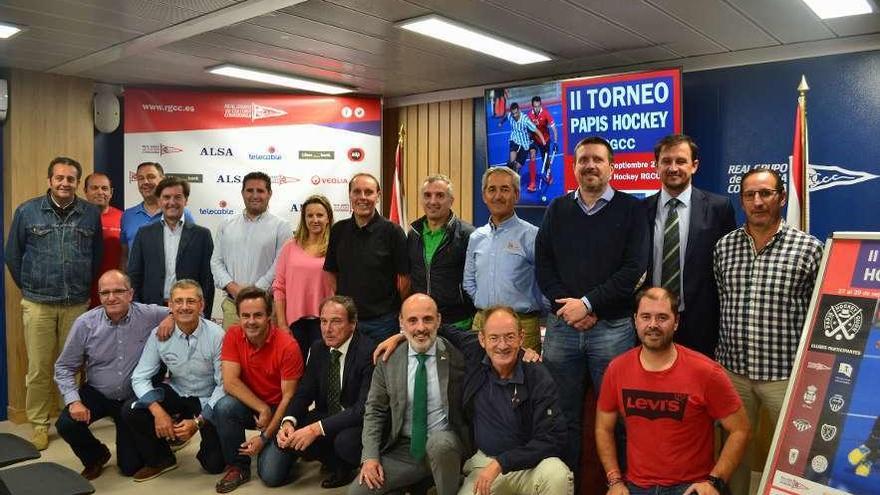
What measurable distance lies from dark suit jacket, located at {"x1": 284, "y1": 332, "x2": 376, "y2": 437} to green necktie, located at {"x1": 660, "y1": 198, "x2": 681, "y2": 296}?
4.81 feet

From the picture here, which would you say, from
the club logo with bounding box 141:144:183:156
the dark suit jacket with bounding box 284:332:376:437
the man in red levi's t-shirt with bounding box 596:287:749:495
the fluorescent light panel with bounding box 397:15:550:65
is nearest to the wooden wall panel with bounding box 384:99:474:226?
the fluorescent light panel with bounding box 397:15:550:65

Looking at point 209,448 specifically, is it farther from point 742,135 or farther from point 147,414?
point 742,135

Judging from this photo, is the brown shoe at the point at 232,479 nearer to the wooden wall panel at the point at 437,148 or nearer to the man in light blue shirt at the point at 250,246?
the man in light blue shirt at the point at 250,246

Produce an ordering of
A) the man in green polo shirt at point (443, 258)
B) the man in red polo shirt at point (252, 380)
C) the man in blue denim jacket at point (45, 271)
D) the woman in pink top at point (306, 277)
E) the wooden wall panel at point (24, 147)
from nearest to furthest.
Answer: the man in green polo shirt at point (443, 258)
the man in red polo shirt at point (252, 380)
the woman in pink top at point (306, 277)
the man in blue denim jacket at point (45, 271)
the wooden wall panel at point (24, 147)

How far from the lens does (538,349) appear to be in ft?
11.4

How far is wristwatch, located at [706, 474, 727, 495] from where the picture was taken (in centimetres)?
256

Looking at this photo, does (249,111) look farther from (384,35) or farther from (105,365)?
(105,365)

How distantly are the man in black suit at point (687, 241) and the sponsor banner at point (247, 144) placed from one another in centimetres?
365

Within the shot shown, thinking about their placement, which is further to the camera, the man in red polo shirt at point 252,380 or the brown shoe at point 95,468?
the brown shoe at point 95,468

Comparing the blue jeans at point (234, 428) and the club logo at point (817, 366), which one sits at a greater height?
the club logo at point (817, 366)

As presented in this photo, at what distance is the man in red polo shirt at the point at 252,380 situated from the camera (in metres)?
3.79

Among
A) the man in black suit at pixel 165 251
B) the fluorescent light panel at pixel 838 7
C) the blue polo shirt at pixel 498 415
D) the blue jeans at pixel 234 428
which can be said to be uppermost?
the fluorescent light panel at pixel 838 7

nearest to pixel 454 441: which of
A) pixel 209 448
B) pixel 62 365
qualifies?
pixel 209 448

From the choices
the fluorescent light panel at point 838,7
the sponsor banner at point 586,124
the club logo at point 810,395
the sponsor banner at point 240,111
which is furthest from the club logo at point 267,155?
the club logo at point 810,395
